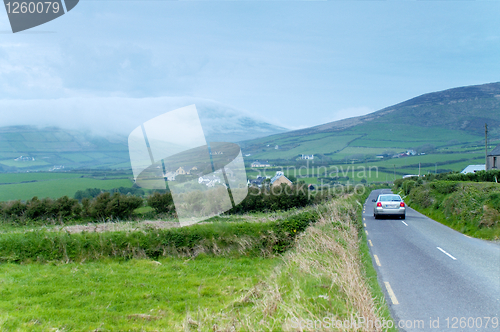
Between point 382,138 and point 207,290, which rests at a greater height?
point 207,290

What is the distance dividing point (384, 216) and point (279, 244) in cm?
1327

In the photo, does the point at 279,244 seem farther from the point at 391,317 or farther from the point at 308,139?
the point at 308,139

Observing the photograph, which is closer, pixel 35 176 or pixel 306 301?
pixel 306 301

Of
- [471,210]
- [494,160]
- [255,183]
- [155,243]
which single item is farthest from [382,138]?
[155,243]

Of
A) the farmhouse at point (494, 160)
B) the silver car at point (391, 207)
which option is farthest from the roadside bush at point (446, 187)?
the farmhouse at point (494, 160)

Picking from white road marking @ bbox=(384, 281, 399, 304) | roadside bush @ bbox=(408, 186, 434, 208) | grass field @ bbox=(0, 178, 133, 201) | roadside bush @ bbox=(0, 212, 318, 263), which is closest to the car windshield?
roadside bush @ bbox=(408, 186, 434, 208)

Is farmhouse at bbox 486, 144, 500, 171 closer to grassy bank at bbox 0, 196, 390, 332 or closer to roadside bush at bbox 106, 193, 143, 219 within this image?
roadside bush at bbox 106, 193, 143, 219

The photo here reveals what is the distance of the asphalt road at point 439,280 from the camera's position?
610 cm

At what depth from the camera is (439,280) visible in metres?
8.59

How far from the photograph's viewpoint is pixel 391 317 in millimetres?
6074

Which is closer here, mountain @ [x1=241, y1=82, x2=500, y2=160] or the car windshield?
the car windshield

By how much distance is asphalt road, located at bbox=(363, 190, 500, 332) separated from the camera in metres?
6.10

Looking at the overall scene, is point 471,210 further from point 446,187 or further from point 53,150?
point 53,150

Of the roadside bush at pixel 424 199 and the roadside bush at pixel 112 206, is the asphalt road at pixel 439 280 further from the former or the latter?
the roadside bush at pixel 112 206
